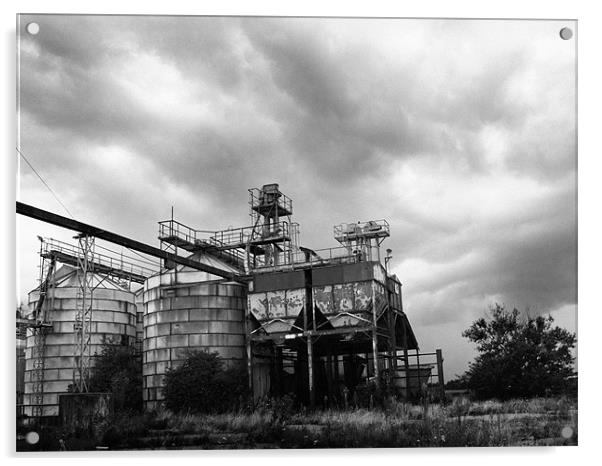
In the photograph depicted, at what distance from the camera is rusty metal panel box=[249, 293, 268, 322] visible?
28.5 meters

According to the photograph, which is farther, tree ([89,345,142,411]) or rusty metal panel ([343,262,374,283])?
rusty metal panel ([343,262,374,283])

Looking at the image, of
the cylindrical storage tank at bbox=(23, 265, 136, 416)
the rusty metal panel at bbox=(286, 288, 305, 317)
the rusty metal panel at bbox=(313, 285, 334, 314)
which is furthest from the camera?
the cylindrical storage tank at bbox=(23, 265, 136, 416)

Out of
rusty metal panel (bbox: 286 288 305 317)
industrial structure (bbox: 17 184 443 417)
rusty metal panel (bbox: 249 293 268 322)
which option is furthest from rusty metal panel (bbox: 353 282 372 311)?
rusty metal panel (bbox: 249 293 268 322)

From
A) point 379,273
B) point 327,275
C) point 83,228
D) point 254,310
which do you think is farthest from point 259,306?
point 83,228

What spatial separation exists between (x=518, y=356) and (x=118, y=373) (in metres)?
15.8

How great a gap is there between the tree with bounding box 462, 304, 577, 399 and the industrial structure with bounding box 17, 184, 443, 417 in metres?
6.84

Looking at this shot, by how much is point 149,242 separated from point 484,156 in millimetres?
10835

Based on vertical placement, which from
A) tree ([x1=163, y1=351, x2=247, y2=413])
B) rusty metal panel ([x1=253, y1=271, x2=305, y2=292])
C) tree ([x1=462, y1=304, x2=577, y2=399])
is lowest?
tree ([x1=163, y1=351, x2=247, y2=413])

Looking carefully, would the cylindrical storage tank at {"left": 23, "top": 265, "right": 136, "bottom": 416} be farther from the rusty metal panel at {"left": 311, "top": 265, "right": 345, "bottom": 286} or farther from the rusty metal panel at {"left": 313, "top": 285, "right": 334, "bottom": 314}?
the rusty metal panel at {"left": 311, "top": 265, "right": 345, "bottom": 286}

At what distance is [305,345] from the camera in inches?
1206

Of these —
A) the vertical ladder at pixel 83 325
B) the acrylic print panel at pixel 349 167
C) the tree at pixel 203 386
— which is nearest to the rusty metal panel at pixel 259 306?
the tree at pixel 203 386

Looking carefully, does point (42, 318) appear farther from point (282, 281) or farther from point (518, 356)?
point (518, 356)

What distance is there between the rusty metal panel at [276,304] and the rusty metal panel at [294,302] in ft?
0.56
